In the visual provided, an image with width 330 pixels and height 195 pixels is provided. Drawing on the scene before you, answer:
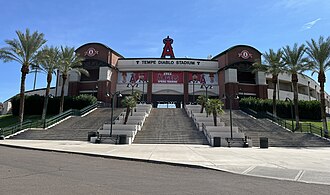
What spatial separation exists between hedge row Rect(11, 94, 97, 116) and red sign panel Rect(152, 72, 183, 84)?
15103 millimetres

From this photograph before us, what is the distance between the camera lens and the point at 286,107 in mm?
41562

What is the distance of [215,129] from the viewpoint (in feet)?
77.7

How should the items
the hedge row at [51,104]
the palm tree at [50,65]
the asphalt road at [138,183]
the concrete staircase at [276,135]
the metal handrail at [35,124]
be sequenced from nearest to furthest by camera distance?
1. the asphalt road at [138,183]
2. the concrete staircase at [276,135]
3. the metal handrail at [35,124]
4. the palm tree at [50,65]
5. the hedge row at [51,104]

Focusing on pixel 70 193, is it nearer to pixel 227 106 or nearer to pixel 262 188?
pixel 262 188

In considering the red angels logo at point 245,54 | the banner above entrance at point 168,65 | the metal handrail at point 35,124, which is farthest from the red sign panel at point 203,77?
the metal handrail at point 35,124

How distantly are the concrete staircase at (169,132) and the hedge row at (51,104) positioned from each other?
1526 cm

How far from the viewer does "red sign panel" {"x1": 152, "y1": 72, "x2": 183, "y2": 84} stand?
2051 inches

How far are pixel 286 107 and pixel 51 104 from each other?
41.7 m

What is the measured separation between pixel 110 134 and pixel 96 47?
3380 centimetres

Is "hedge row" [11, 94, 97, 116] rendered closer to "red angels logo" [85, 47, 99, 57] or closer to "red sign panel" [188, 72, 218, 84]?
"red angels logo" [85, 47, 99, 57]

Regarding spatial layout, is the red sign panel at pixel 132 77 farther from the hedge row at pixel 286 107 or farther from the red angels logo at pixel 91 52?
the hedge row at pixel 286 107

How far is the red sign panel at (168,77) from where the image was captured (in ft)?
171

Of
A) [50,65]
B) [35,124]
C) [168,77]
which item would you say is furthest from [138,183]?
[168,77]

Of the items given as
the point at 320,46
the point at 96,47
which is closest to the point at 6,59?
the point at 96,47
